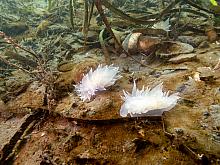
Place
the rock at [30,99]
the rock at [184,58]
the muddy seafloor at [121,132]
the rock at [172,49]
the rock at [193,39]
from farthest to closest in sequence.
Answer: the rock at [193,39]
the rock at [172,49]
the rock at [184,58]
the rock at [30,99]
the muddy seafloor at [121,132]

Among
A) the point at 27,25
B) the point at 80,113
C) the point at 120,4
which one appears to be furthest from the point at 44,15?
the point at 80,113

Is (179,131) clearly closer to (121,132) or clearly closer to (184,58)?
(121,132)

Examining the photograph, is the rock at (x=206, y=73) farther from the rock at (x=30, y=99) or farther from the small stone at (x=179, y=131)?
the rock at (x=30, y=99)

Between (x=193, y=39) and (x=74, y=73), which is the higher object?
(x=193, y=39)

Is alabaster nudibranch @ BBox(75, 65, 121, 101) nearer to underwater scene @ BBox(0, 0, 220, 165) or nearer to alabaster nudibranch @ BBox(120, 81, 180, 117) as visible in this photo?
underwater scene @ BBox(0, 0, 220, 165)

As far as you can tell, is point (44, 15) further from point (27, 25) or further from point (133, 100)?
point (133, 100)

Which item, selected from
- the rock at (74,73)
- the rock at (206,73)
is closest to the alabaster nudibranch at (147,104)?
the rock at (206,73)

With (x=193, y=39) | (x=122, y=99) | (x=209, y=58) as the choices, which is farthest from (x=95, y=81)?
(x=193, y=39)
